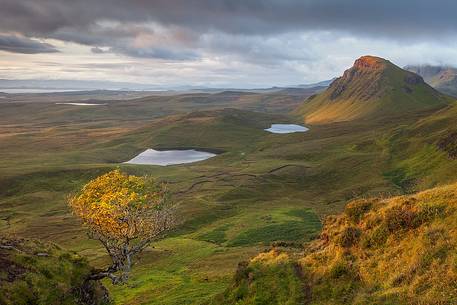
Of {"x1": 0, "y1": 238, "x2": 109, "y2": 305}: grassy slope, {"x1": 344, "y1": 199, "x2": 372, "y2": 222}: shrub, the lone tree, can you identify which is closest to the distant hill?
{"x1": 344, "y1": 199, "x2": 372, "y2": 222}: shrub

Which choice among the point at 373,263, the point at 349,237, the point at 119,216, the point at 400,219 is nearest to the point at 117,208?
the point at 119,216

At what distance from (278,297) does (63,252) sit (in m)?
27.2

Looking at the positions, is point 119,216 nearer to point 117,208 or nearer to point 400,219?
point 117,208

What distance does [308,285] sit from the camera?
3556cm

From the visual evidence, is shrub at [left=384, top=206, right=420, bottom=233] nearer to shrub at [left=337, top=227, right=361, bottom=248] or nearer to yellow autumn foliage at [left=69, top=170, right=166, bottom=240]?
shrub at [left=337, top=227, right=361, bottom=248]

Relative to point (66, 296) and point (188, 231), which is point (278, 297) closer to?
point (66, 296)

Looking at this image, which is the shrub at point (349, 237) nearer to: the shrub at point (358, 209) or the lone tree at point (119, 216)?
the shrub at point (358, 209)

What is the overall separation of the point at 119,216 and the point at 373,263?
2759 cm

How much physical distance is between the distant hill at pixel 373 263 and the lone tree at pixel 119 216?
13.9 metres

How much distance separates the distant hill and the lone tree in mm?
13940

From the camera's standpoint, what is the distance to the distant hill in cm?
2847

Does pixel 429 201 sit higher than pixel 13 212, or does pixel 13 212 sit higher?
pixel 429 201

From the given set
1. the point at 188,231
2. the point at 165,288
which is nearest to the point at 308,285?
the point at 165,288

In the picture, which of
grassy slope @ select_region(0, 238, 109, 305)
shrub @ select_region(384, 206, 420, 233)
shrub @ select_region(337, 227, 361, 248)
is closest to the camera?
shrub @ select_region(384, 206, 420, 233)
